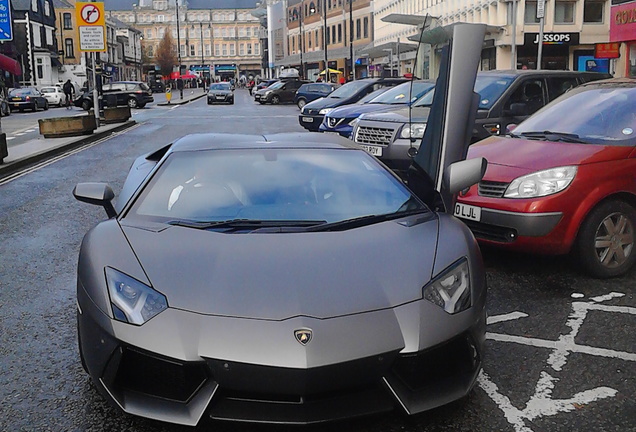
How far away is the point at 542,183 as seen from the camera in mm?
5738

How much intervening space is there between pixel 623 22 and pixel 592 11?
29.0 feet

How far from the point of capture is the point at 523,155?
6121 mm

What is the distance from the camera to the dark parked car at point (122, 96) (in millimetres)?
44844

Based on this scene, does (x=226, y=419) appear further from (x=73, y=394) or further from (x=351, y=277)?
(x=73, y=394)

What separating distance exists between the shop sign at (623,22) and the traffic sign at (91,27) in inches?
839

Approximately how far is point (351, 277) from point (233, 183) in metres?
1.31

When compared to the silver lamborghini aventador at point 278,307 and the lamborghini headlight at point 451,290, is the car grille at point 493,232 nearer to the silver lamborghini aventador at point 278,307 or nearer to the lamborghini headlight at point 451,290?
the silver lamborghini aventador at point 278,307

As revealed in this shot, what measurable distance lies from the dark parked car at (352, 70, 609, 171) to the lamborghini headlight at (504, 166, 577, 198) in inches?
149

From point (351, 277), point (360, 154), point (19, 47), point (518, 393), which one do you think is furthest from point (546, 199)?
point (19, 47)

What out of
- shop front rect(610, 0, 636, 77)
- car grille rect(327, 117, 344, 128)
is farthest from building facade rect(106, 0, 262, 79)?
car grille rect(327, 117, 344, 128)

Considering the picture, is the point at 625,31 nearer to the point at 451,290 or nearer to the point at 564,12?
the point at 564,12

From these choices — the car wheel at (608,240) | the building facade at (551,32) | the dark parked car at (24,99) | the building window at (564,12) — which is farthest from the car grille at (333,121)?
the dark parked car at (24,99)

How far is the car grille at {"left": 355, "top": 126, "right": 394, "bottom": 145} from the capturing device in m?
11.3

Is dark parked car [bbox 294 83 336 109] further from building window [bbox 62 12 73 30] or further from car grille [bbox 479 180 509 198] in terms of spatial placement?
building window [bbox 62 12 73 30]
